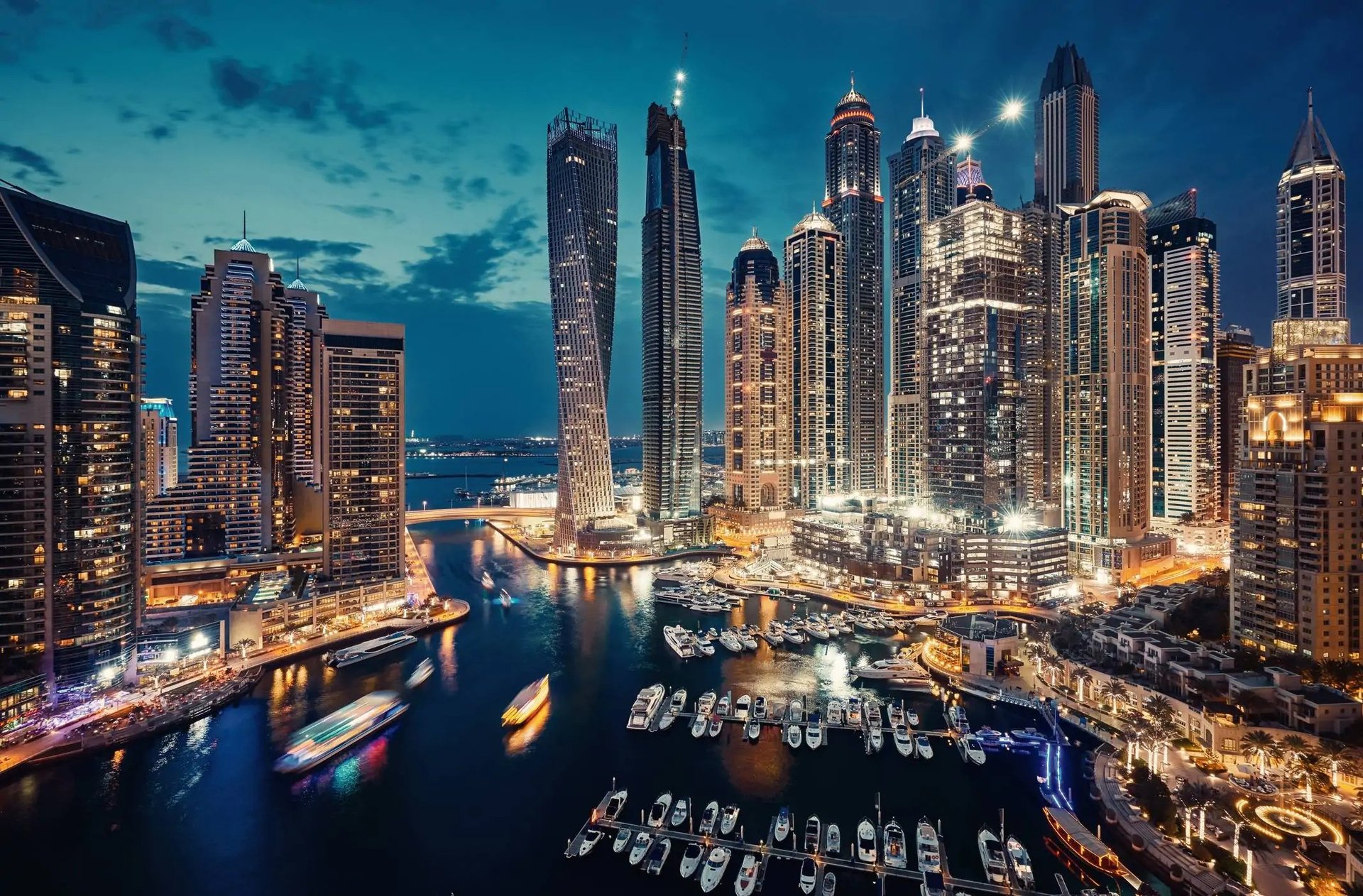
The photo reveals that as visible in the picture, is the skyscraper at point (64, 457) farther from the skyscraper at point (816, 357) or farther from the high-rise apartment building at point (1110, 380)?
the skyscraper at point (816, 357)

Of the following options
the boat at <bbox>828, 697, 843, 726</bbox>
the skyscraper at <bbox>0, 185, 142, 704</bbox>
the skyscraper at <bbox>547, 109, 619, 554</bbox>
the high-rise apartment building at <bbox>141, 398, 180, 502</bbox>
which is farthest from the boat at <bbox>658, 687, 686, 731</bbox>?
the high-rise apartment building at <bbox>141, 398, 180, 502</bbox>

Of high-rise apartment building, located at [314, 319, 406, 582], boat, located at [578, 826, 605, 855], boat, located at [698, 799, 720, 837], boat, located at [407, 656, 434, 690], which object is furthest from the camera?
high-rise apartment building, located at [314, 319, 406, 582]

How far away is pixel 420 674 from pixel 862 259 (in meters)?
117

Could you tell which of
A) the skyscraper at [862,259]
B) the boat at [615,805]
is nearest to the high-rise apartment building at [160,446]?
the boat at [615,805]

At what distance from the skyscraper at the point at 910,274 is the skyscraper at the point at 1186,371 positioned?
1292 inches

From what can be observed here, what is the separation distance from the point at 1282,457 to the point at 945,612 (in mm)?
30022

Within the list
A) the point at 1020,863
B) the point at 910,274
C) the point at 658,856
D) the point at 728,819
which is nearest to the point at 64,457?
the point at 658,856

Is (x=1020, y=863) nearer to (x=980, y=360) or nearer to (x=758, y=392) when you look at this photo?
(x=980, y=360)

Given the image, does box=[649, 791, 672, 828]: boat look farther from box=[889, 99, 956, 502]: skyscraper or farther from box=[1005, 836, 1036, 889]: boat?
box=[889, 99, 956, 502]: skyscraper

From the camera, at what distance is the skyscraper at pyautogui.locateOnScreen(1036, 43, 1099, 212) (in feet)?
334

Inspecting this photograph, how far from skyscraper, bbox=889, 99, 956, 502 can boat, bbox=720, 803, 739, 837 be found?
245 ft

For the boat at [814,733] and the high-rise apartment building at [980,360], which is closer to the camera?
the boat at [814,733]

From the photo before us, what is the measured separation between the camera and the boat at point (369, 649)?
165ft

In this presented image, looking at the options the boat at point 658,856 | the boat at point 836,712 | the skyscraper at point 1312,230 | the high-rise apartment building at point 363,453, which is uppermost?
the skyscraper at point 1312,230
